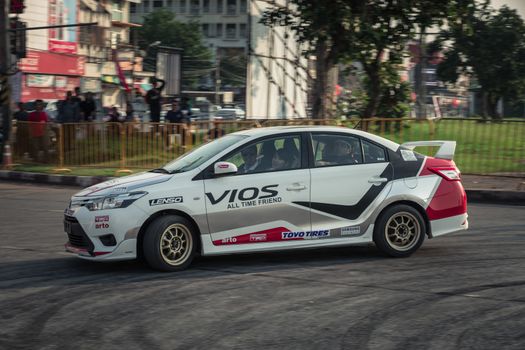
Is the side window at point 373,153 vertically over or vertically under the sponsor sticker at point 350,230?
over

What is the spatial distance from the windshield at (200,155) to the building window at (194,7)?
4072 inches

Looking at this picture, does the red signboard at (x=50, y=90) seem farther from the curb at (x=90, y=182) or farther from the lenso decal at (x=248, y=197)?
the lenso decal at (x=248, y=197)

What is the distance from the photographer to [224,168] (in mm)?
7789

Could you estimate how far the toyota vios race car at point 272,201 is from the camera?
→ 7.62 m

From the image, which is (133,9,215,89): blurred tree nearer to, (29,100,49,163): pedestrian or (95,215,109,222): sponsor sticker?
(29,100,49,163): pedestrian

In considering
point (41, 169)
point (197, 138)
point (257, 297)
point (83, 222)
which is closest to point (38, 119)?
point (41, 169)

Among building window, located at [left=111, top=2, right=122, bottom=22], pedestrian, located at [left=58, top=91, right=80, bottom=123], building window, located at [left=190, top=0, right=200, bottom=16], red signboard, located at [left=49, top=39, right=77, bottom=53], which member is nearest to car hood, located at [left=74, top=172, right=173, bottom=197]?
pedestrian, located at [left=58, top=91, right=80, bottom=123]

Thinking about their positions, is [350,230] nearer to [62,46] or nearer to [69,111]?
[69,111]

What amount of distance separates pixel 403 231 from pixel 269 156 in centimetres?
169

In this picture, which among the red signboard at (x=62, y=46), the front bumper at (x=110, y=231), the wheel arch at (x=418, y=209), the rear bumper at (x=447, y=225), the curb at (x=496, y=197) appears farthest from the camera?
the red signboard at (x=62, y=46)

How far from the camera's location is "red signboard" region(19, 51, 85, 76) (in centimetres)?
4916

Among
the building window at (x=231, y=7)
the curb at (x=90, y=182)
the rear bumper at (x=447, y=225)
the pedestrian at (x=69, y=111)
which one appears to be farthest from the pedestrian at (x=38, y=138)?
the building window at (x=231, y=7)

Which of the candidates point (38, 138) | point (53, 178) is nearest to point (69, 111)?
point (38, 138)

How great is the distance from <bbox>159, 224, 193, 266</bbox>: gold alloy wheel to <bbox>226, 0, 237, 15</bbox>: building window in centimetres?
10028
